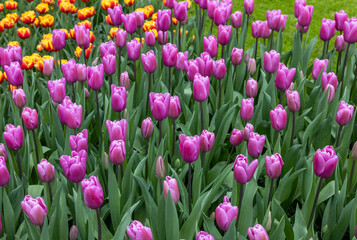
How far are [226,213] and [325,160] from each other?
1.45ft

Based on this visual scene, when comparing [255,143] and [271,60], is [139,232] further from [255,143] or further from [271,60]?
[271,60]

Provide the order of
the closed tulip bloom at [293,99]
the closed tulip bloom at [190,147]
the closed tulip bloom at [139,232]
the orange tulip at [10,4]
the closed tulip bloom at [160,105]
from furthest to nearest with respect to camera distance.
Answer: the orange tulip at [10,4], the closed tulip bloom at [293,99], the closed tulip bloom at [160,105], the closed tulip bloom at [190,147], the closed tulip bloom at [139,232]

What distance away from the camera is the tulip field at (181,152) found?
1839mm

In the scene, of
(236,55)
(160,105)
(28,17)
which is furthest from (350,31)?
(28,17)

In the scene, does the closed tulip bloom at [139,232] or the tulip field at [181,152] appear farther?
the tulip field at [181,152]

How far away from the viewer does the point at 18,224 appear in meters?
2.18

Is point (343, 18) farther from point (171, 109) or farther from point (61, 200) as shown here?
point (61, 200)

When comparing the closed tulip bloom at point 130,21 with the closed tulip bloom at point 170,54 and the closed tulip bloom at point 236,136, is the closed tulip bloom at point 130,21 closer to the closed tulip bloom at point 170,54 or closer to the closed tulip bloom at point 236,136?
the closed tulip bloom at point 170,54

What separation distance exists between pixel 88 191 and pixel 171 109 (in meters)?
0.71

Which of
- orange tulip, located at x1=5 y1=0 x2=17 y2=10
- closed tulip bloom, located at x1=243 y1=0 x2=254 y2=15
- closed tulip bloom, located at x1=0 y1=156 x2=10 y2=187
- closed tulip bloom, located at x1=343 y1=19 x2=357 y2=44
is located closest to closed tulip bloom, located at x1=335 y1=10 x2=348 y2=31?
closed tulip bloom, located at x1=343 y1=19 x2=357 y2=44

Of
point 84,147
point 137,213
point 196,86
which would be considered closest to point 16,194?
point 84,147

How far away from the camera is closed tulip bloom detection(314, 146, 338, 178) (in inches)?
69.5

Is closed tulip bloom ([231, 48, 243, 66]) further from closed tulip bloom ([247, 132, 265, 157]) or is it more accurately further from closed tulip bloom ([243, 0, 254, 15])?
closed tulip bloom ([247, 132, 265, 157])


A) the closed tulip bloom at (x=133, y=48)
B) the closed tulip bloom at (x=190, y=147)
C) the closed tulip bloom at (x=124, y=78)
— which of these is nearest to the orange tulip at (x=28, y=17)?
the closed tulip bloom at (x=133, y=48)
